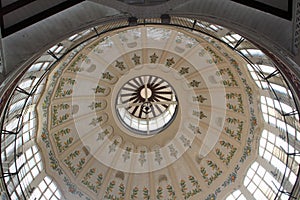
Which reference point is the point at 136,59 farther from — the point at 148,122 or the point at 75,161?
the point at 75,161

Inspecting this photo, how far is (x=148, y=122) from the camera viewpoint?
78.5 ft

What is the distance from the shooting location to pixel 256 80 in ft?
53.7

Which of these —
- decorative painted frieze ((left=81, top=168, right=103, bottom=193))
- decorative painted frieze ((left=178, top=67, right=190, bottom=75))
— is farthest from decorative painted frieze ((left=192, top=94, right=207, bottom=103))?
decorative painted frieze ((left=81, top=168, right=103, bottom=193))

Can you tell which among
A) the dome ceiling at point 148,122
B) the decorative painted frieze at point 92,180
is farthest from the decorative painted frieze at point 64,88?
the decorative painted frieze at point 92,180

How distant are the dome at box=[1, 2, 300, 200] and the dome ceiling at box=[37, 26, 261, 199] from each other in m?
0.06

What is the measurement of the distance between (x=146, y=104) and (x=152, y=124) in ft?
4.17

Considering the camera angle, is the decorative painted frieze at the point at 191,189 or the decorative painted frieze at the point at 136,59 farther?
the decorative painted frieze at the point at 136,59

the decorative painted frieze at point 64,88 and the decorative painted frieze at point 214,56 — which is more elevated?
the decorative painted frieze at point 64,88

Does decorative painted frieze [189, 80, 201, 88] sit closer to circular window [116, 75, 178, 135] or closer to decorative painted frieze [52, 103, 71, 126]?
circular window [116, 75, 178, 135]

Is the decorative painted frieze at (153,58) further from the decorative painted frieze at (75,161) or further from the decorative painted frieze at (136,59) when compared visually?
the decorative painted frieze at (75,161)

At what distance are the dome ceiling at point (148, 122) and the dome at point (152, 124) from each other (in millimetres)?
56

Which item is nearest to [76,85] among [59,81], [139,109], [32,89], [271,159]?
[59,81]

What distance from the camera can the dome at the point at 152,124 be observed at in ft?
55.6

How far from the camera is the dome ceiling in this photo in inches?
747
